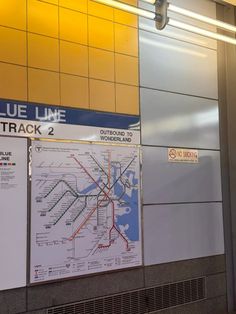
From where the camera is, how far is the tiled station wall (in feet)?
12.0

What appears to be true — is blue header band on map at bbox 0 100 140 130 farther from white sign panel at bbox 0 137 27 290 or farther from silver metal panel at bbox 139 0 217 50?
silver metal panel at bbox 139 0 217 50

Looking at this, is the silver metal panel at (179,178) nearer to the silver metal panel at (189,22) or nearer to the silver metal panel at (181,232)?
the silver metal panel at (181,232)

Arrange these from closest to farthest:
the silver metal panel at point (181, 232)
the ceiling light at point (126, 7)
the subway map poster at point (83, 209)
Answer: the ceiling light at point (126, 7)
the subway map poster at point (83, 209)
the silver metal panel at point (181, 232)

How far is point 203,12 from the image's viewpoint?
5.04 m

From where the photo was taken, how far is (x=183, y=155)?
4.68 m

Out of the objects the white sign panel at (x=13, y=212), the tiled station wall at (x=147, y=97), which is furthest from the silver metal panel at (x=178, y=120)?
the white sign panel at (x=13, y=212)

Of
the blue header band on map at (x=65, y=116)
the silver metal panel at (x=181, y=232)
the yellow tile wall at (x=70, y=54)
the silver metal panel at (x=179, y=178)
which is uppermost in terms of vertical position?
the yellow tile wall at (x=70, y=54)

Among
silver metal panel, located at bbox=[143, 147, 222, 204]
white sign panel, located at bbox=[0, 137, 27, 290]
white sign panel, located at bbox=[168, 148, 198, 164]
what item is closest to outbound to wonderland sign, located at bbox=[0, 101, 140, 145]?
white sign panel, located at bbox=[0, 137, 27, 290]

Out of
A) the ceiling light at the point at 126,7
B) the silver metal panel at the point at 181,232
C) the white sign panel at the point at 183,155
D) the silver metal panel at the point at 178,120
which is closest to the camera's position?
the ceiling light at the point at 126,7

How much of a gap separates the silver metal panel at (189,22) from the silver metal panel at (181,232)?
6.48ft

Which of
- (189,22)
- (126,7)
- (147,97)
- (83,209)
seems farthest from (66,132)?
(189,22)

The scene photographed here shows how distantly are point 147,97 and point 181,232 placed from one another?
156cm

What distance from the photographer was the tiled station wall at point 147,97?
3.65m

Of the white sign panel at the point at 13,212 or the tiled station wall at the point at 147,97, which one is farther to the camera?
the tiled station wall at the point at 147,97
